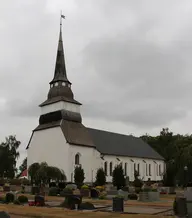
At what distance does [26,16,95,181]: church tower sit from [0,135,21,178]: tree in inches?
489

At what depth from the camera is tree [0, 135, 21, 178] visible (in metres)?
68.6

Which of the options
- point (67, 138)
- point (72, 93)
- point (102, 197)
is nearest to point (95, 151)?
point (67, 138)

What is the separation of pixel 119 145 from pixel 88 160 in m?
11.7

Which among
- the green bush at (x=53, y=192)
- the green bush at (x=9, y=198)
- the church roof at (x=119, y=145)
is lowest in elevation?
the green bush at (x=53, y=192)

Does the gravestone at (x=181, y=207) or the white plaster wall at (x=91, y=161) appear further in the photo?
the white plaster wall at (x=91, y=161)

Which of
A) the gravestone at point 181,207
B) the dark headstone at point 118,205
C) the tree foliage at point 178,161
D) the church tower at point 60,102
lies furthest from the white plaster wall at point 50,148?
the gravestone at point 181,207

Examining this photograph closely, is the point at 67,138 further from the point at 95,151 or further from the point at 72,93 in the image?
the point at 72,93

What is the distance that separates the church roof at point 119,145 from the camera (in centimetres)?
5919

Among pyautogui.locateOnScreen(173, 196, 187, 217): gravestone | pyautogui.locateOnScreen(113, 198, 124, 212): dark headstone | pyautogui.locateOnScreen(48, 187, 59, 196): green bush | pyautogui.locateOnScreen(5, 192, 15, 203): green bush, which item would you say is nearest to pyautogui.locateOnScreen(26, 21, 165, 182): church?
pyautogui.locateOnScreen(48, 187, 59, 196): green bush

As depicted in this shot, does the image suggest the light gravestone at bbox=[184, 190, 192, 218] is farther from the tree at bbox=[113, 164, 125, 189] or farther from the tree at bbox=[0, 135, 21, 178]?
the tree at bbox=[0, 135, 21, 178]

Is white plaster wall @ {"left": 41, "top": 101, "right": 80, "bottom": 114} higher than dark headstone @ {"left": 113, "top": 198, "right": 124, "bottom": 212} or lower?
higher

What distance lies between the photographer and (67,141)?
50.9 metres

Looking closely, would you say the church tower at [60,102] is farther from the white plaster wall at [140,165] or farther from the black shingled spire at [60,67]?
the white plaster wall at [140,165]

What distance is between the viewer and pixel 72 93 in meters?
58.9
